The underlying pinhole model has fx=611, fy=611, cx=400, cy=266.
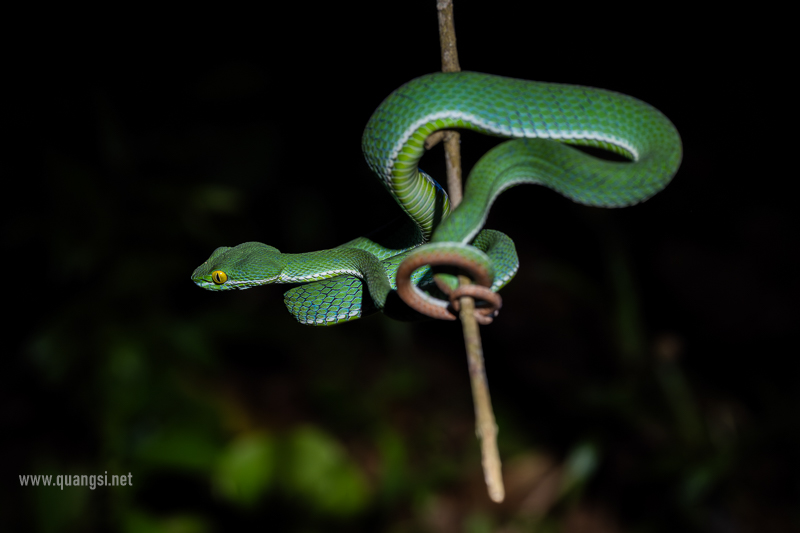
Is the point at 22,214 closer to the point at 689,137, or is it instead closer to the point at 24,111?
the point at 24,111

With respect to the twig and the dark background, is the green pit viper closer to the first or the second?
the twig

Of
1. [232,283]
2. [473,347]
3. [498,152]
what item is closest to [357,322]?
[232,283]

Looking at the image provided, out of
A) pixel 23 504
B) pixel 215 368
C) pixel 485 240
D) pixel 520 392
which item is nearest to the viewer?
pixel 485 240

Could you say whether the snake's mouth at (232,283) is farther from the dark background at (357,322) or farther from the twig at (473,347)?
the dark background at (357,322)

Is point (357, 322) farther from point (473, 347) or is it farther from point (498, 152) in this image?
point (473, 347)

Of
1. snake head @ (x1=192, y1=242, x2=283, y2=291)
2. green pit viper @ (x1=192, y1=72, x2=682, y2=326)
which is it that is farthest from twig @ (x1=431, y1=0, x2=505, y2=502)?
snake head @ (x1=192, y1=242, x2=283, y2=291)

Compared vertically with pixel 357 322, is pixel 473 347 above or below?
above

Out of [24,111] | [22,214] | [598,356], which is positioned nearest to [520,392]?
[598,356]
